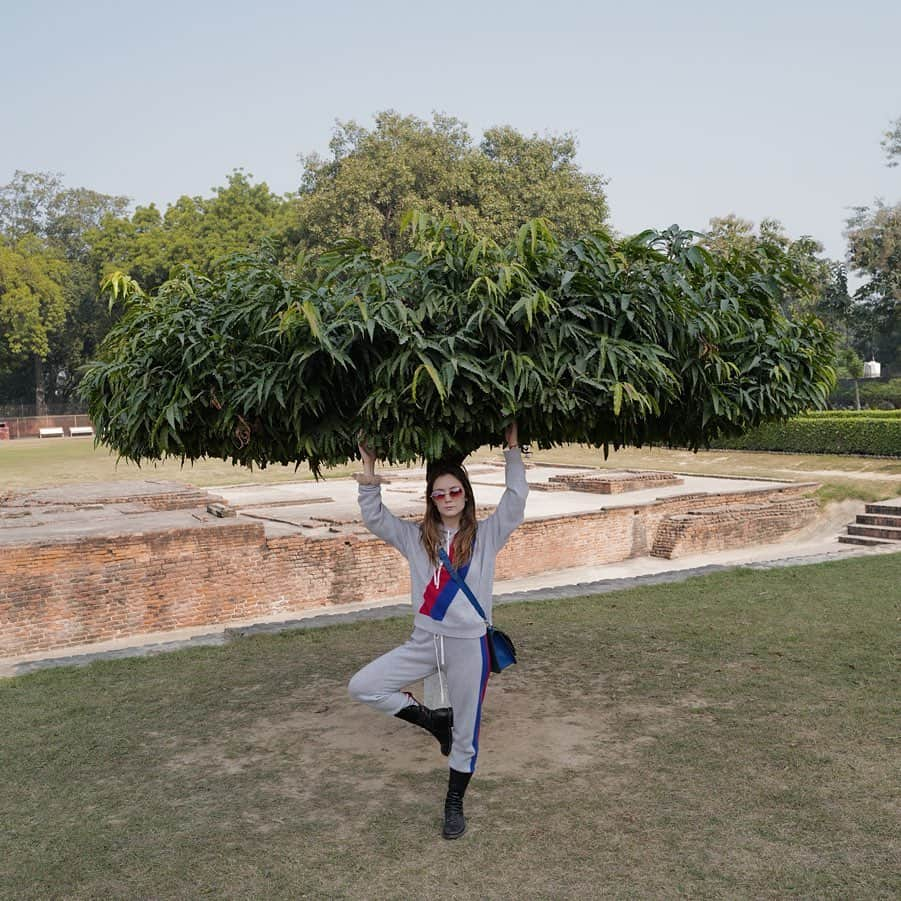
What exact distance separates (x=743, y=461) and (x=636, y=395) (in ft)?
77.0

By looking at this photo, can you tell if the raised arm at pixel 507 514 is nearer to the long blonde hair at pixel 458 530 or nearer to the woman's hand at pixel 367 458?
the long blonde hair at pixel 458 530

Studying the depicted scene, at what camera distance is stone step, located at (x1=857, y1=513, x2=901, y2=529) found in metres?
15.6

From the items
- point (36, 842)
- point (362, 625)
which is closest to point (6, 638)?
point (362, 625)

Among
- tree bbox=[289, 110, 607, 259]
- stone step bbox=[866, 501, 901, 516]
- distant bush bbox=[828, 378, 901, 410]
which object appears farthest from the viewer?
distant bush bbox=[828, 378, 901, 410]

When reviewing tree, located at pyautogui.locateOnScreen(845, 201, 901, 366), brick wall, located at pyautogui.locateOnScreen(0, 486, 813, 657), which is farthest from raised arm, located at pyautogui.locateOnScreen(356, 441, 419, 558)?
tree, located at pyautogui.locateOnScreen(845, 201, 901, 366)

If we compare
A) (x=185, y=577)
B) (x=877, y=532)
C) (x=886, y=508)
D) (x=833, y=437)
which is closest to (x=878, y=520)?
(x=886, y=508)

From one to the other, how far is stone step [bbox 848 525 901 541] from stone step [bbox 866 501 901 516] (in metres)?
0.49

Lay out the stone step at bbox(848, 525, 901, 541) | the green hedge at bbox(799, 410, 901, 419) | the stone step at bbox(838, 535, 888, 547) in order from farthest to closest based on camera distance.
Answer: the green hedge at bbox(799, 410, 901, 419) → the stone step at bbox(848, 525, 901, 541) → the stone step at bbox(838, 535, 888, 547)

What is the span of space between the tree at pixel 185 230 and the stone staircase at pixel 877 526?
34.6 m

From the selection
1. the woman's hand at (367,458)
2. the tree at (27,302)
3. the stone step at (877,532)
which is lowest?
the stone step at (877,532)

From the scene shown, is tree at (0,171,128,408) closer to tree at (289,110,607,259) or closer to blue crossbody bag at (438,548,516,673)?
tree at (289,110,607,259)

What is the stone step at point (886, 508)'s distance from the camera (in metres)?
15.9

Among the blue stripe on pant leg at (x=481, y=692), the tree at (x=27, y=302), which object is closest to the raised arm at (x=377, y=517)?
the blue stripe on pant leg at (x=481, y=692)

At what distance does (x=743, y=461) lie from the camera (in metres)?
26.6
